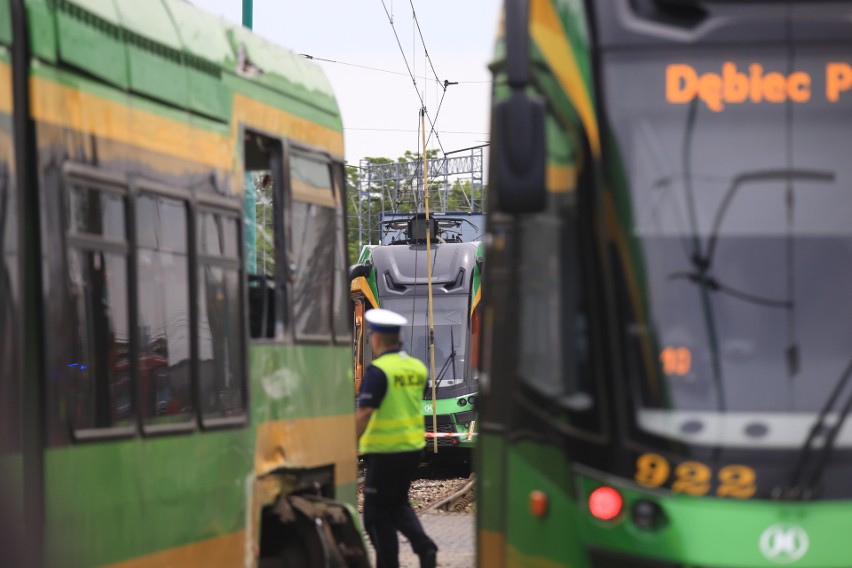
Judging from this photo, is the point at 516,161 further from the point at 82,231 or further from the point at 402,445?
the point at 402,445

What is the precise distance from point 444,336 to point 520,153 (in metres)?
18.9

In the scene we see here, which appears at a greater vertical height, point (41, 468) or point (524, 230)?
point (524, 230)

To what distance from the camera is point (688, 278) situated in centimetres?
695

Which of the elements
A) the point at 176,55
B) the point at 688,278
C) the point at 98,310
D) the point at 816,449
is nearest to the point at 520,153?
the point at 688,278

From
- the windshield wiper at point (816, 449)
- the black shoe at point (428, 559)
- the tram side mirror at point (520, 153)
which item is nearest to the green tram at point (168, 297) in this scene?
the black shoe at point (428, 559)

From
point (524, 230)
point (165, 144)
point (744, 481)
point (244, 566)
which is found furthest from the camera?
point (244, 566)

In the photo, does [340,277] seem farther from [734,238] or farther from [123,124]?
[734,238]

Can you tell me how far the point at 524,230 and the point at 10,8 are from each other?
2359mm

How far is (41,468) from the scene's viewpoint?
684cm

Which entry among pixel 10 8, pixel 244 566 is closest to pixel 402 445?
pixel 244 566

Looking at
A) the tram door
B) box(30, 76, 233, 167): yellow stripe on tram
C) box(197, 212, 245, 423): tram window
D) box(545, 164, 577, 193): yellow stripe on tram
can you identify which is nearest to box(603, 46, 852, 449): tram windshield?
box(545, 164, 577, 193): yellow stripe on tram

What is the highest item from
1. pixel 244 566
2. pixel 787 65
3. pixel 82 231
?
pixel 787 65

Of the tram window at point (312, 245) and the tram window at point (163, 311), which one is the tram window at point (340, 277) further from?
the tram window at point (163, 311)

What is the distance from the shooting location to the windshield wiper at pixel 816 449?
6.72 meters
